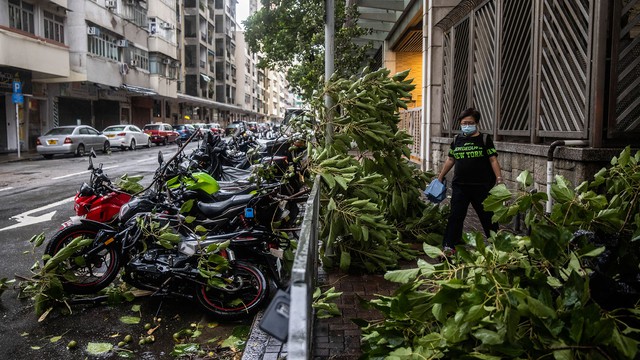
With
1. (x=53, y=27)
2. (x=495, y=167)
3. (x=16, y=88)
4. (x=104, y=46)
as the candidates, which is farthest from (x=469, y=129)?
(x=104, y=46)

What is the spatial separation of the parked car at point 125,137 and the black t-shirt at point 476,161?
85.8 ft

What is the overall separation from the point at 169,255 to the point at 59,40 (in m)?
28.1

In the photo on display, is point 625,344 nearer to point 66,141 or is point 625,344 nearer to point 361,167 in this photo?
point 361,167

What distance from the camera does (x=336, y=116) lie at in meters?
6.04

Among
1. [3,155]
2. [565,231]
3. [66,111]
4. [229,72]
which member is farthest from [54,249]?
[229,72]

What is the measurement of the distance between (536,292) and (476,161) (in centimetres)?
343

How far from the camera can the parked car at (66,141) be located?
23031 millimetres

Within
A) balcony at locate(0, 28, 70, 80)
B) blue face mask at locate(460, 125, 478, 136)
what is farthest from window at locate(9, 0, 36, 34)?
blue face mask at locate(460, 125, 478, 136)

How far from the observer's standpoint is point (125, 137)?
2939 centimetres

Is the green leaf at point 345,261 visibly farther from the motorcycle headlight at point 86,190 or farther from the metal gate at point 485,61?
the metal gate at point 485,61

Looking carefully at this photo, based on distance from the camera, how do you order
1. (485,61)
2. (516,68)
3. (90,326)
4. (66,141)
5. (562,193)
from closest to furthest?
(562,193), (90,326), (516,68), (485,61), (66,141)

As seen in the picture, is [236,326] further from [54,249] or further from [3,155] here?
[3,155]

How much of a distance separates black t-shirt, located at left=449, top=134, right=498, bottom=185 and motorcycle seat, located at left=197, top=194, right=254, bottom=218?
2.42 meters

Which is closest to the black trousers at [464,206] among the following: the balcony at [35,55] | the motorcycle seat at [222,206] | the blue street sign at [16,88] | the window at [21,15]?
the motorcycle seat at [222,206]
